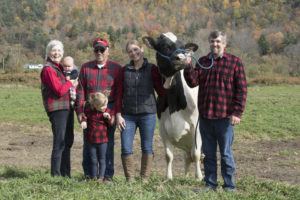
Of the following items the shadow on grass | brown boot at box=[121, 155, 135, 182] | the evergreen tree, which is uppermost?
the evergreen tree

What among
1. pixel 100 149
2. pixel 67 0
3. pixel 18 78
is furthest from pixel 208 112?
pixel 67 0

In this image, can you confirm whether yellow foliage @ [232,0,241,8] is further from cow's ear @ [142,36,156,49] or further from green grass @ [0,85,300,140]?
cow's ear @ [142,36,156,49]

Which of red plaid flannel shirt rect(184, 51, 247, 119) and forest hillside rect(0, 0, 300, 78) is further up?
forest hillside rect(0, 0, 300, 78)

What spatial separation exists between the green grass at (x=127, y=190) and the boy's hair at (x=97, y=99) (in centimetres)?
104

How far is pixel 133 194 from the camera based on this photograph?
13.3 feet

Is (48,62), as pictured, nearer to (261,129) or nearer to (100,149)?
(100,149)

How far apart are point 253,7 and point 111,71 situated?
138 metres

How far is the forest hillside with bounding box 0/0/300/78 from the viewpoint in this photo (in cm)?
9881

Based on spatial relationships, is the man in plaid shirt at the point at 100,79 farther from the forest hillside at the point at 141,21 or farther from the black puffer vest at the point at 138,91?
the forest hillside at the point at 141,21

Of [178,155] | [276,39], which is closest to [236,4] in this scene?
[276,39]

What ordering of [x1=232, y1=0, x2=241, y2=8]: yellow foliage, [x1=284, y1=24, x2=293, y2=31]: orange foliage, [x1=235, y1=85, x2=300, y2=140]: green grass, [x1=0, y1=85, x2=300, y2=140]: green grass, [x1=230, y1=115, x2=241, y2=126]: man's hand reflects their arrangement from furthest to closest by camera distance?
1. [x1=232, y1=0, x2=241, y2=8]: yellow foliage
2. [x1=284, y1=24, x2=293, y2=31]: orange foliage
3. [x1=0, y1=85, x2=300, y2=140]: green grass
4. [x1=235, y1=85, x2=300, y2=140]: green grass
5. [x1=230, y1=115, x2=241, y2=126]: man's hand

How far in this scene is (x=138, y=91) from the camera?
4773mm

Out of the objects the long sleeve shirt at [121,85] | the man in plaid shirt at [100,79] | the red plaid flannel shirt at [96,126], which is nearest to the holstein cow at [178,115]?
the long sleeve shirt at [121,85]

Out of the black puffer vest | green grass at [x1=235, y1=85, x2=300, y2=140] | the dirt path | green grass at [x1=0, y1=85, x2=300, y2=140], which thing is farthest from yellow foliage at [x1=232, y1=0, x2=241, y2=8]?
the black puffer vest
